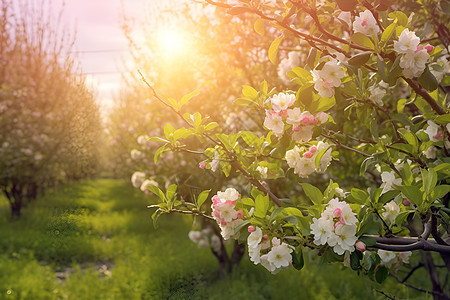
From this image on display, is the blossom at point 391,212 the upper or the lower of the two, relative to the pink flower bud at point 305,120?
lower

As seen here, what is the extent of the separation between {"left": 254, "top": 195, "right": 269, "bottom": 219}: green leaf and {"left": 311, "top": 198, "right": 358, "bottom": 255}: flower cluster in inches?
6.7

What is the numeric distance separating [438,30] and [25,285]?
4907 millimetres

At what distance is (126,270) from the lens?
5523 millimetres

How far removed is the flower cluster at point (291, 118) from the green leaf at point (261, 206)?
23 cm

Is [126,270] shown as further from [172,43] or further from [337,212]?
[337,212]

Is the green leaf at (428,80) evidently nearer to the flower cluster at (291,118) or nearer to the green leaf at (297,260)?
the flower cluster at (291,118)

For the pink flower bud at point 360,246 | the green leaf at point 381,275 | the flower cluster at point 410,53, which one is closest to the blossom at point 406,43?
the flower cluster at point 410,53

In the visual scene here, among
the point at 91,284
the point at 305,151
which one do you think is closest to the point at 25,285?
the point at 91,284

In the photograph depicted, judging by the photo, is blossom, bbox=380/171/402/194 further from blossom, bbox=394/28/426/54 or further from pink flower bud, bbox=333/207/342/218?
blossom, bbox=394/28/426/54

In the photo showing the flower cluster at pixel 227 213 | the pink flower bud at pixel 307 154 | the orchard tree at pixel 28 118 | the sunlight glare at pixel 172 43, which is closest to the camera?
the flower cluster at pixel 227 213

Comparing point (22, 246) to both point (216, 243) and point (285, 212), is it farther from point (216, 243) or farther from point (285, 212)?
point (285, 212)

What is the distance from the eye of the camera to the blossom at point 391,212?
5.35 ft

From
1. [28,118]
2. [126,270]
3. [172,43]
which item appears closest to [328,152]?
[172,43]

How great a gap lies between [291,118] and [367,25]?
0.37 m
